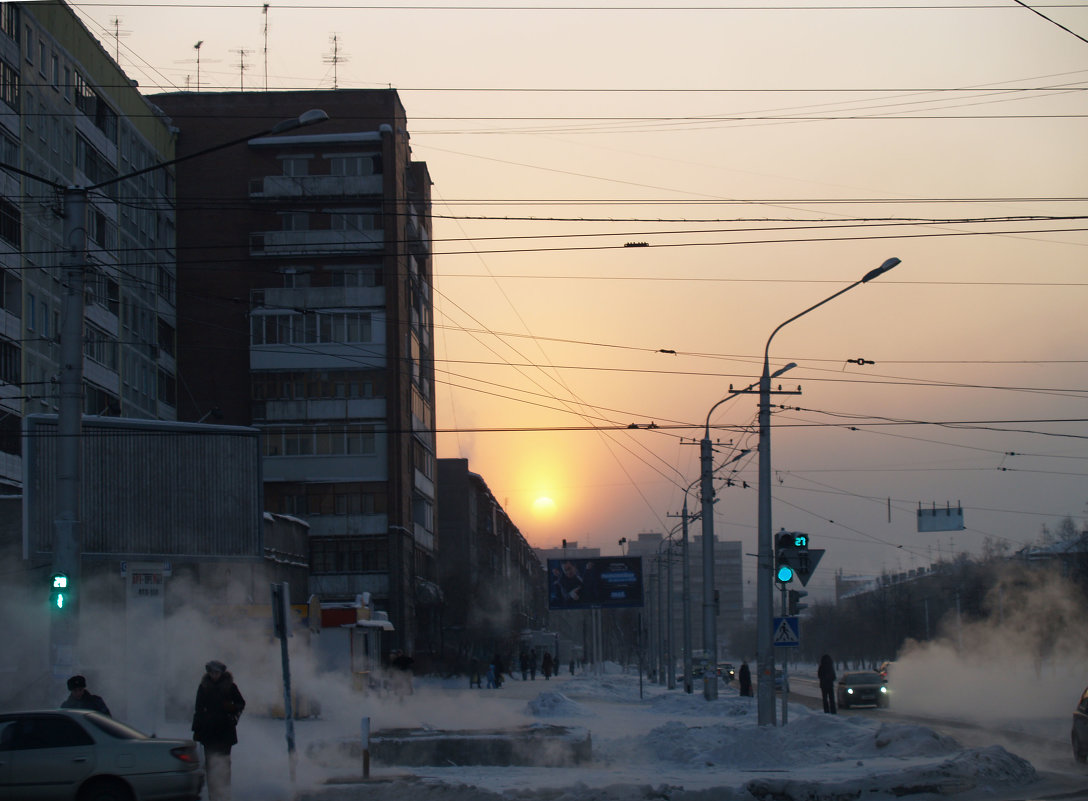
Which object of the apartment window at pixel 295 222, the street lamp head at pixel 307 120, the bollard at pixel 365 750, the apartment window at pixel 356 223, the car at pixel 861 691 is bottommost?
the car at pixel 861 691

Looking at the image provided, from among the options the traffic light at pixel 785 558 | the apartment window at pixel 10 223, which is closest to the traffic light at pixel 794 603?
the traffic light at pixel 785 558

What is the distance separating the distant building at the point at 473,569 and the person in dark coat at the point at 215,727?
A: 55.1 m

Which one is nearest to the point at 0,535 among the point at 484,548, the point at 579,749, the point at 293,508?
the point at 579,749

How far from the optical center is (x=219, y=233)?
62344 millimetres

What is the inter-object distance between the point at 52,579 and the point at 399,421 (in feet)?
139

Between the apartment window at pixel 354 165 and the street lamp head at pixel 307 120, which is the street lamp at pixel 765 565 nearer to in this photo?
the street lamp head at pixel 307 120

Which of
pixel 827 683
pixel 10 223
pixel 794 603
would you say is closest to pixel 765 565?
pixel 794 603

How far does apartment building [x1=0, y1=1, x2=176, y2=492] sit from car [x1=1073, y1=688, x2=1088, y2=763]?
27220 mm

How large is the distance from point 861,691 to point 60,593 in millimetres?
33363

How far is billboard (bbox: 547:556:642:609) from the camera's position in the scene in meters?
53.0

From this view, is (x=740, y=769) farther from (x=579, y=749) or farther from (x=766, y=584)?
(x=766, y=584)

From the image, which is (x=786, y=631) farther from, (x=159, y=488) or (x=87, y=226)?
(x=87, y=226)

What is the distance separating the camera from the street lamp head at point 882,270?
70.9 ft

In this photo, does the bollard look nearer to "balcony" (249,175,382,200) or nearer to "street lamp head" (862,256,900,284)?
"street lamp head" (862,256,900,284)
